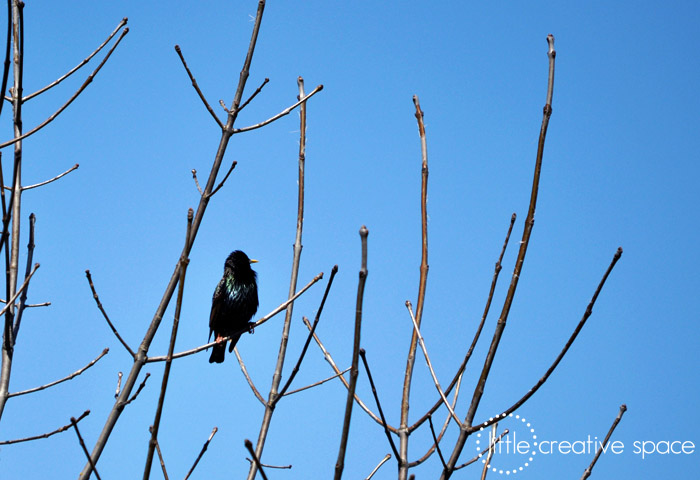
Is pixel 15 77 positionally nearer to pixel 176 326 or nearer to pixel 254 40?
pixel 254 40

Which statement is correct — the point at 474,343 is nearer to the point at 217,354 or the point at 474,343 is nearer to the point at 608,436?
the point at 608,436

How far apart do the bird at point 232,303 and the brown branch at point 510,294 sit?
4.94m

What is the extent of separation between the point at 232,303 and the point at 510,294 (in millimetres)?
5172

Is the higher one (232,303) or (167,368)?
(232,303)

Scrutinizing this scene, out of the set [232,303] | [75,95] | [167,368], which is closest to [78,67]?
[75,95]

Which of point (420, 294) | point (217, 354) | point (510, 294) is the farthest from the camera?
point (217, 354)

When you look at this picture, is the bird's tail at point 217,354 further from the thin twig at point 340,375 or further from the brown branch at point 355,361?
the brown branch at point 355,361

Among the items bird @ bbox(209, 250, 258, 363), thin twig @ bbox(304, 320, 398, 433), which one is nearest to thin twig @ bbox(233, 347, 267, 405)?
thin twig @ bbox(304, 320, 398, 433)

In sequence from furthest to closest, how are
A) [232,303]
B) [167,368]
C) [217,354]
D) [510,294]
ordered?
1. [217,354]
2. [232,303]
3. [510,294]
4. [167,368]

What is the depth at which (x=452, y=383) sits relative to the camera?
98.5 inches

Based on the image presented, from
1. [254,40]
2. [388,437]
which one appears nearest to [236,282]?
[254,40]

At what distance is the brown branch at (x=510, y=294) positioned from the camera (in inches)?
85.7

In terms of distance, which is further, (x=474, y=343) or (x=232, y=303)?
(x=232, y=303)

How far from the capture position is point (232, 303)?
7.09 meters
